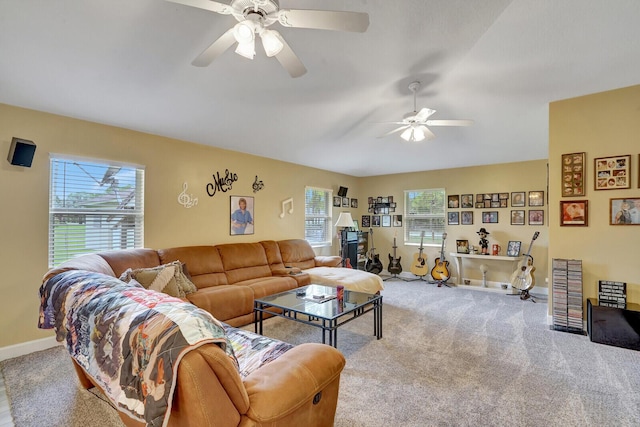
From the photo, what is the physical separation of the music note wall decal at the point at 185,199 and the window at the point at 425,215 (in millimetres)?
4655

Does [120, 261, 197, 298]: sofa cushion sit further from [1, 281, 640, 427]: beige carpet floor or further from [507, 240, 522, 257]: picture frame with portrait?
[507, 240, 522, 257]: picture frame with portrait

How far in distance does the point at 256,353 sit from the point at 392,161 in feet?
16.0

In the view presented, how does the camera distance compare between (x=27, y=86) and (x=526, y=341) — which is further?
(x=526, y=341)

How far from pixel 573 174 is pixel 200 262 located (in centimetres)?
Answer: 466

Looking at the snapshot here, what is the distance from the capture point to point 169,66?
243 centimetres

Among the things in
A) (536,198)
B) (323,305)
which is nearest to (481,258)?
(536,198)

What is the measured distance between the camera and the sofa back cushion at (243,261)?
13.5 ft

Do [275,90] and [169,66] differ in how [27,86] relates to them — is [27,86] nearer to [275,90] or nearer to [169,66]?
[169,66]

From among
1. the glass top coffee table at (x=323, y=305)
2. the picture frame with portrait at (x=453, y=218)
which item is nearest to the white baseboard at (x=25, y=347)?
the glass top coffee table at (x=323, y=305)

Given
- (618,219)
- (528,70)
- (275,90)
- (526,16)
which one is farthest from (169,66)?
(618,219)

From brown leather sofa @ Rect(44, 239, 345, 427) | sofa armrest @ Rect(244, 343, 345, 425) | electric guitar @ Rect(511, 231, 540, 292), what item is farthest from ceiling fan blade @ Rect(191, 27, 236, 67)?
electric guitar @ Rect(511, 231, 540, 292)

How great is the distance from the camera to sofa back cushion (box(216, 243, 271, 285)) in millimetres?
4117

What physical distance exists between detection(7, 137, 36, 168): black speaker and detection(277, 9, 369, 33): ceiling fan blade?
2.84 meters

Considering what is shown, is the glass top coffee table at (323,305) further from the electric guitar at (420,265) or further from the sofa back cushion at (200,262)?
the electric guitar at (420,265)
